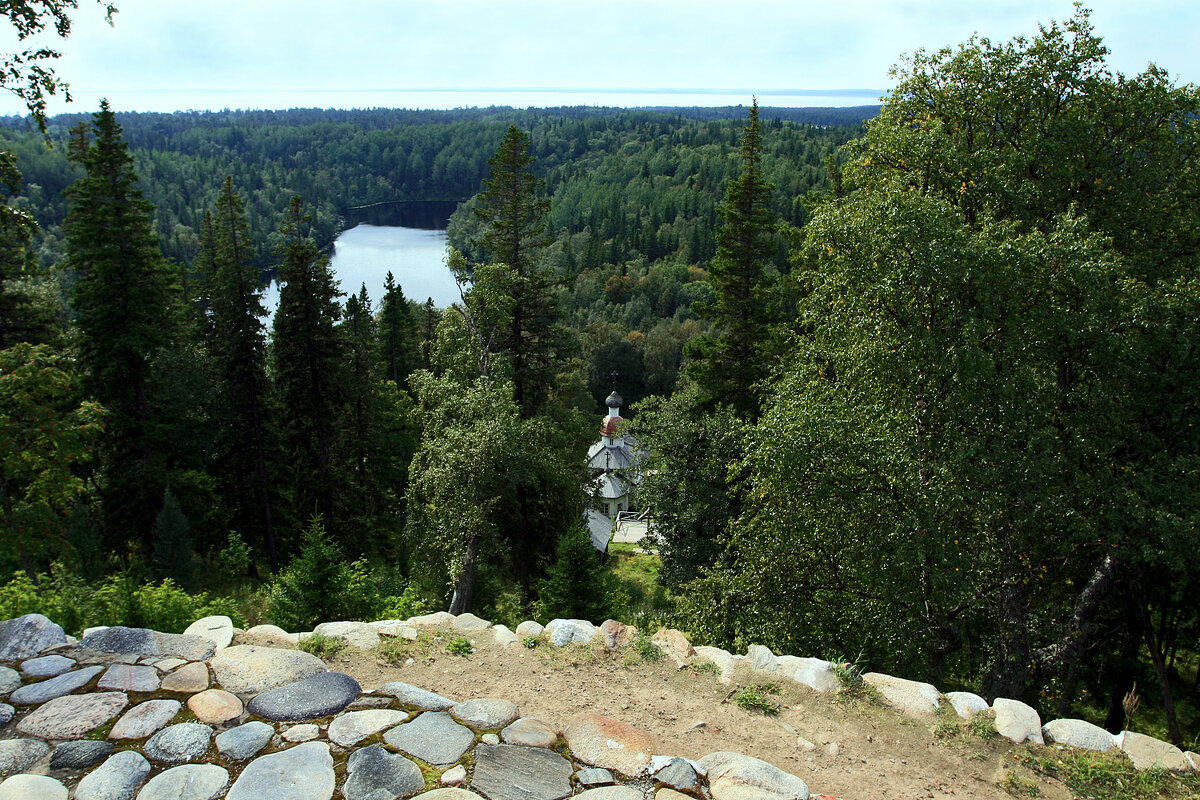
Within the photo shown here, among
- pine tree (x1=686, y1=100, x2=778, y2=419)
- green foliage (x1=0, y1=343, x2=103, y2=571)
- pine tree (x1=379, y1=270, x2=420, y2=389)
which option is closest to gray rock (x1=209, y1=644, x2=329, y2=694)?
green foliage (x1=0, y1=343, x2=103, y2=571)

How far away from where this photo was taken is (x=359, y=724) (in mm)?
4277

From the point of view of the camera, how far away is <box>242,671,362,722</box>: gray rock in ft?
14.3

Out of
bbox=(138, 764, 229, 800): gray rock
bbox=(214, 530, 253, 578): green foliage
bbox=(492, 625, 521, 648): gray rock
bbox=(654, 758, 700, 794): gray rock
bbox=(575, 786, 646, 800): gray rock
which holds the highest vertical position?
bbox=(138, 764, 229, 800): gray rock

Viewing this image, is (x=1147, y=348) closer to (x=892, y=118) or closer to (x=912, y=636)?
(x=912, y=636)

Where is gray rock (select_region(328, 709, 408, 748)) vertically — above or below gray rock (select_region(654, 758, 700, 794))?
above

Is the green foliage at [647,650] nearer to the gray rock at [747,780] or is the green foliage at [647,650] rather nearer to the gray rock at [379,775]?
the gray rock at [747,780]

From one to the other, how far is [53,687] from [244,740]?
1.47 metres

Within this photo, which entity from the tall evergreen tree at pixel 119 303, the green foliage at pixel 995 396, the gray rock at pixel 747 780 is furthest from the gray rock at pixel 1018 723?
the tall evergreen tree at pixel 119 303

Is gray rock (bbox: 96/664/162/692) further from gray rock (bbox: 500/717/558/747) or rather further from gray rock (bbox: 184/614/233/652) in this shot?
gray rock (bbox: 500/717/558/747)

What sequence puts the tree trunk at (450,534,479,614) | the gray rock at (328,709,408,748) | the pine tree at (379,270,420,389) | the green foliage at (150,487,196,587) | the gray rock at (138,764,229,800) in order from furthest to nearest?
the pine tree at (379,270,420,389) < the green foliage at (150,487,196,587) < the tree trunk at (450,534,479,614) < the gray rock at (328,709,408,748) < the gray rock at (138,764,229,800)

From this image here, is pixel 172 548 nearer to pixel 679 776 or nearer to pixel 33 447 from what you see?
pixel 33 447

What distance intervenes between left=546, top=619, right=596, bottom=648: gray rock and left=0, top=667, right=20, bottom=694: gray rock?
369cm

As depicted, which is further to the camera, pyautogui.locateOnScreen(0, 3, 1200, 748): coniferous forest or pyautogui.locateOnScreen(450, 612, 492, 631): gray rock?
pyautogui.locateOnScreen(0, 3, 1200, 748): coniferous forest

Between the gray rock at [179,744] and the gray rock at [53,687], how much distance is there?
891 mm
